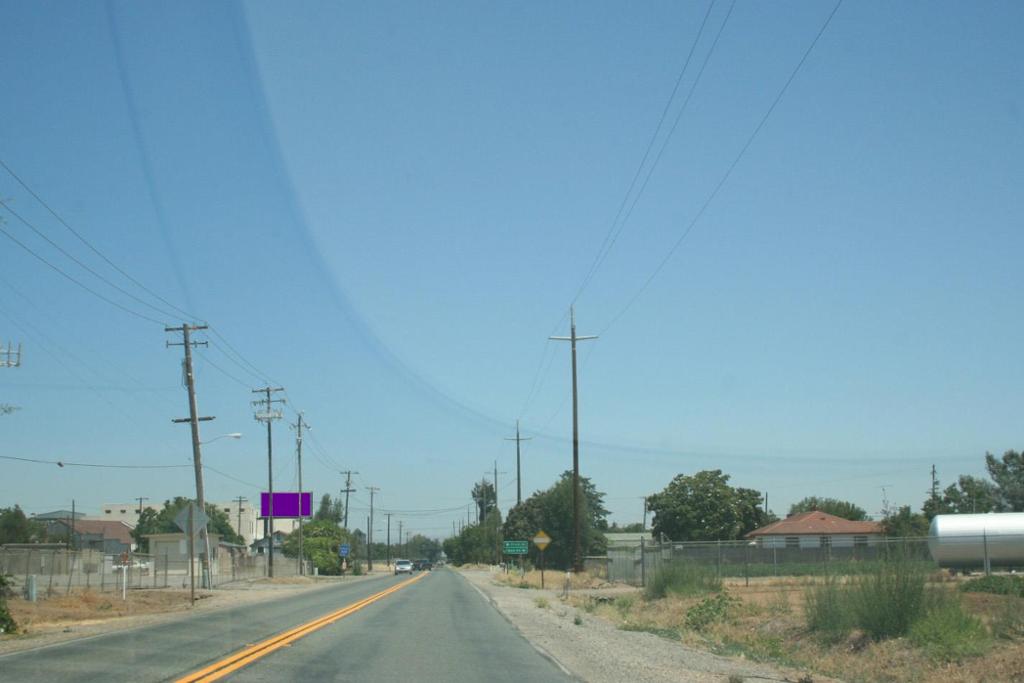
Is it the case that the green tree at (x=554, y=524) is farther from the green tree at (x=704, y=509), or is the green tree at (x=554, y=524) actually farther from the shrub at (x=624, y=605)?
the shrub at (x=624, y=605)

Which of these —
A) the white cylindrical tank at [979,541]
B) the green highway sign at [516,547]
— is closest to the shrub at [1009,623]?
the white cylindrical tank at [979,541]

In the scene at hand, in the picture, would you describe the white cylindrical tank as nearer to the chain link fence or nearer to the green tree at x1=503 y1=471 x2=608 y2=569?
the chain link fence

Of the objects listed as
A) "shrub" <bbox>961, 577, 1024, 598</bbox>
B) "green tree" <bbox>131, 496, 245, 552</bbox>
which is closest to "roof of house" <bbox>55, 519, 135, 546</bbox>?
"green tree" <bbox>131, 496, 245, 552</bbox>

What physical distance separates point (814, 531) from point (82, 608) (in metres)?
56.3

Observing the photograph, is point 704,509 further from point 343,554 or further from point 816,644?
point 816,644

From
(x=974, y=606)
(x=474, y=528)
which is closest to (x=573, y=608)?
(x=974, y=606)

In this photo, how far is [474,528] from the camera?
164m

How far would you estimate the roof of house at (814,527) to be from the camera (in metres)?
76.2

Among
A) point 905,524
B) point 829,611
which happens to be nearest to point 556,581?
point 905,524

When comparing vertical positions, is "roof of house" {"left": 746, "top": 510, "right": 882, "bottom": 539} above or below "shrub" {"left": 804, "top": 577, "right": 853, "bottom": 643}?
below

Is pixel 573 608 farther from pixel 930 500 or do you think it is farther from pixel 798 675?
pixel 930 500

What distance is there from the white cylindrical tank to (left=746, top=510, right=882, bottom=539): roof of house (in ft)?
100

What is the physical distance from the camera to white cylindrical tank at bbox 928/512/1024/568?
42.4 metres

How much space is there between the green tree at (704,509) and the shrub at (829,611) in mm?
62891
